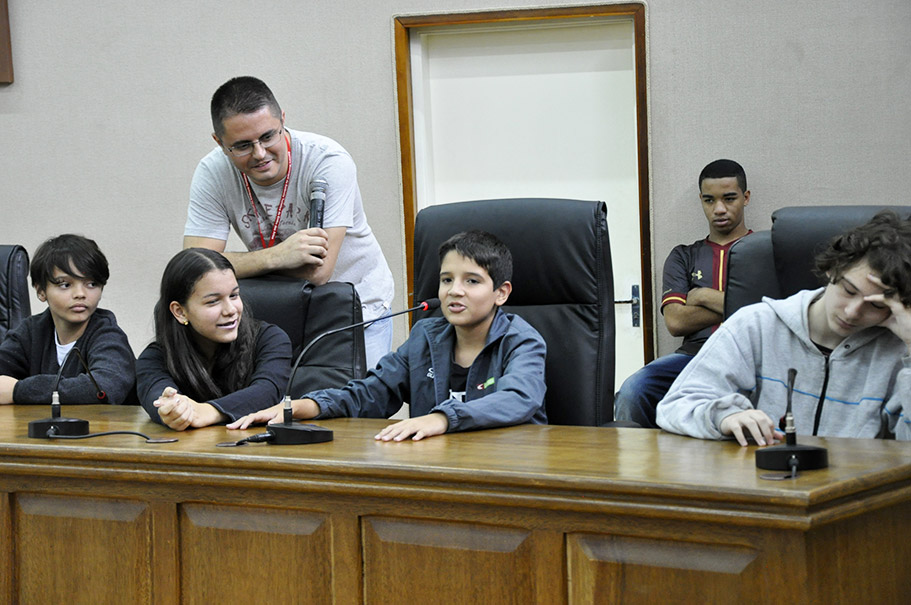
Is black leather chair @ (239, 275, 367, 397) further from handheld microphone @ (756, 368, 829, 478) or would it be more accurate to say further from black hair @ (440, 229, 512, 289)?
handheld microphone @ (756, 368, 829, 478)

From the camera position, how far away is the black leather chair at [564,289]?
2.29 m

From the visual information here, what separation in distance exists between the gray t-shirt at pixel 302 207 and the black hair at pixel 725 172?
1.41m

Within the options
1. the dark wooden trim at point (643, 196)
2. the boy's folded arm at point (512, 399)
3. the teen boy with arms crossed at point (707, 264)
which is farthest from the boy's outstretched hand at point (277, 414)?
the dark wooden trim at point (643, 196)

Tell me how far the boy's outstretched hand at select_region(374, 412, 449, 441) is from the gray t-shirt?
0.89 m

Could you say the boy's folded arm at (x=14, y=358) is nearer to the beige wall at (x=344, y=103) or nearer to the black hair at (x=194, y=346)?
the black hair at (x=194, y=346)

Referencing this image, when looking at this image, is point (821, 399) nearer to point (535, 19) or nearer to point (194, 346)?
point (194, 346)

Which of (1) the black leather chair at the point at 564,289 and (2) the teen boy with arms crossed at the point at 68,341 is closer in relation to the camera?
(1) the black leather chair at the point at 564,289

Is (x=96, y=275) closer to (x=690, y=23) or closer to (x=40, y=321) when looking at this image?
(x=40, y=321)

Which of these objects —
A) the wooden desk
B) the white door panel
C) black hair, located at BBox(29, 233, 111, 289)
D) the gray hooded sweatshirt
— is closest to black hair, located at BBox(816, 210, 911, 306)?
the gray hooded sweatshirt

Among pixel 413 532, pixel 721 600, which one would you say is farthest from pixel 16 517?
pixel 721 600

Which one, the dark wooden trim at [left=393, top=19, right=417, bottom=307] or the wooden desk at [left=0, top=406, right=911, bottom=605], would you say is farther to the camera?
the dark wooden trim at [left=393, top=19, right=417, bottom=307]

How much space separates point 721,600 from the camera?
4.20 feet

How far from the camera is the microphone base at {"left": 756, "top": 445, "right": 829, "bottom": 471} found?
1.35 meters

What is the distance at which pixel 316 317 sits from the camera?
2.41 m
